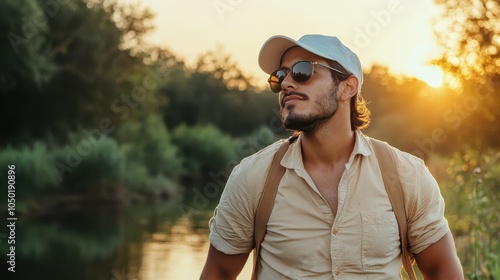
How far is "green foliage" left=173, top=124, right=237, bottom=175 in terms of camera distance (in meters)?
46.4

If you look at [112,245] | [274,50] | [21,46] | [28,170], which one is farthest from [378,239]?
[21,46]

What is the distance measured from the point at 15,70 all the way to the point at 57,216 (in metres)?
4.69

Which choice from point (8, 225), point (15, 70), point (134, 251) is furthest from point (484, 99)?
point (15, 70)

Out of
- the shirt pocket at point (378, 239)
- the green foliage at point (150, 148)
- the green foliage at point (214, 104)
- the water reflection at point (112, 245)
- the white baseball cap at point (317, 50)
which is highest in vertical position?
the green foliage at point (214, 104)

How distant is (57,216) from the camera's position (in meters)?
26.6

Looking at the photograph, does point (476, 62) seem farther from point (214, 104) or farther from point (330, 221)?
point (214, 104)

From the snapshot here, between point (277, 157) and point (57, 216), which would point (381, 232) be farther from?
point (57, 216)

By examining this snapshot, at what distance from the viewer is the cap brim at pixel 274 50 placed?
3.32m

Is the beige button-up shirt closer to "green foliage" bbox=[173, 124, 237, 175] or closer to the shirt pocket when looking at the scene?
the shirt pocket

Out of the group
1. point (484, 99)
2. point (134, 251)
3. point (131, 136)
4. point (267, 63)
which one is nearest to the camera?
point (267, 63)

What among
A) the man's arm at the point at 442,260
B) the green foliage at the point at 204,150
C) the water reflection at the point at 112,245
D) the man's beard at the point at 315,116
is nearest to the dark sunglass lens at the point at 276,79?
the man's beard at the point at 315,116

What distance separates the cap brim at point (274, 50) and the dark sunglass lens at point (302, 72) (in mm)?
64

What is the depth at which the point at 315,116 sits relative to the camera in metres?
3.29

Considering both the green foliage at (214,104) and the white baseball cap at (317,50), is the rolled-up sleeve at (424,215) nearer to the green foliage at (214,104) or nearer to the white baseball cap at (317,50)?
the white baseball cap at (317,50)
